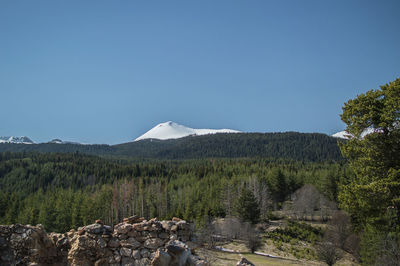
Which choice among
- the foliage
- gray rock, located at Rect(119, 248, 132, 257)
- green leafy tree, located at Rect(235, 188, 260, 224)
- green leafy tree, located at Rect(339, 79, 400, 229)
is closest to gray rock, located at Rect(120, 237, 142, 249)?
gray rock, located at Rect(119, 248, 132, 257)

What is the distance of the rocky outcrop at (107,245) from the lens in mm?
8336

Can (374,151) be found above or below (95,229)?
above

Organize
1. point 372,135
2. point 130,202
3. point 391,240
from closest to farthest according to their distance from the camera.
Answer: point 372,135 → point 391,240 → point 130,202

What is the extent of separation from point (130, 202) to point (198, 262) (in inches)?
2679

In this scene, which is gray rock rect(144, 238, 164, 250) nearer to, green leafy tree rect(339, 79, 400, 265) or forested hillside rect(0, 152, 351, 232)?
green leafy tree rect(339, 79, 400, 265)

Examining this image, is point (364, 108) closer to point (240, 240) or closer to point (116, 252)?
point (116, 252)

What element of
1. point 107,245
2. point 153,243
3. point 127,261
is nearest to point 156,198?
point 107,245

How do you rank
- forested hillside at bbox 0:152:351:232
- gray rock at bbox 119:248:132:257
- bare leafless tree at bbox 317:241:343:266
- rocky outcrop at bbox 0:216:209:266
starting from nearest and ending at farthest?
1. rocky outcrop at bbox 0:216:209:266
2. gray rock at bbox 119:248:132:257
3. bare leafless tree at bbox 317:241:343:266
4. forested hillside at bbox 0:152:351:232

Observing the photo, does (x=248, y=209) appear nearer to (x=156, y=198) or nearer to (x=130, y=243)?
(x=156, y=198)

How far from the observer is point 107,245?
385 inches

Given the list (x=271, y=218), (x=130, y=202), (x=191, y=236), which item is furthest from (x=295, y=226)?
(x=191, y=236)

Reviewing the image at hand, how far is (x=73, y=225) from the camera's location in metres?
50.6

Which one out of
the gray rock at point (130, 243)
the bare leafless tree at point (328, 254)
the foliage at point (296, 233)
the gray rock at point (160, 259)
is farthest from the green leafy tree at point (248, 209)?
the gray rock at point (160, 259)

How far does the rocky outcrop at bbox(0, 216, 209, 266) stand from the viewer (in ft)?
27.3
